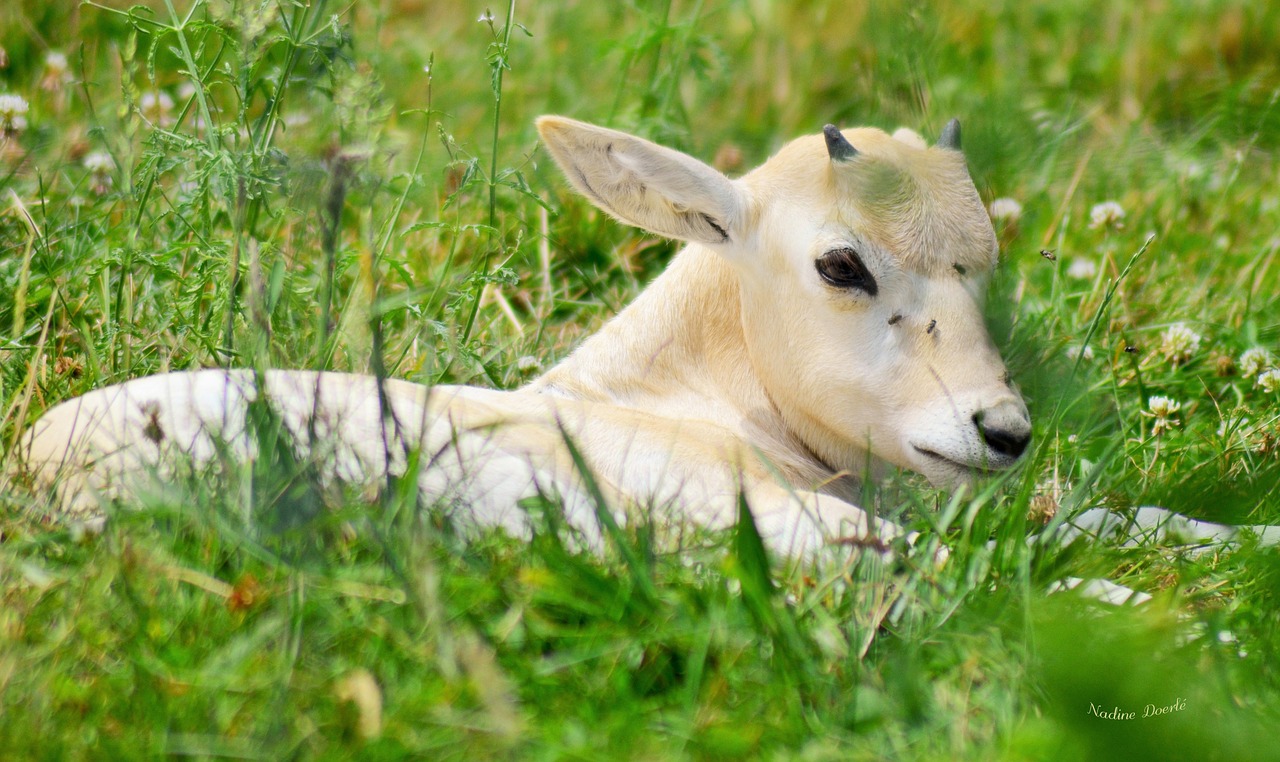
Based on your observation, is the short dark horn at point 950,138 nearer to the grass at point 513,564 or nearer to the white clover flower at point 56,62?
the grass at point 513,564

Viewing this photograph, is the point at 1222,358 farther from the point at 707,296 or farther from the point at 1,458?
the point at 1,458

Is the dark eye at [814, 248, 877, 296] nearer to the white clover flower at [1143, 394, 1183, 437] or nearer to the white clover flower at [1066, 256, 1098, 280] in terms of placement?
the white clover flower at [1143, 394, 1183, 437]

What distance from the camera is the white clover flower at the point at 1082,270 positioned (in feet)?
17.4

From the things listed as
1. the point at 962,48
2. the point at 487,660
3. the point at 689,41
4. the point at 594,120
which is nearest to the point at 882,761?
the point at 487,660

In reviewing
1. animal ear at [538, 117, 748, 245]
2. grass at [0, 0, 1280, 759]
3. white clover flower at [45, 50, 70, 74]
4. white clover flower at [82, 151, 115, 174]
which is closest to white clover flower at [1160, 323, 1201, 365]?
grass at [0, 0, 1280, 759]

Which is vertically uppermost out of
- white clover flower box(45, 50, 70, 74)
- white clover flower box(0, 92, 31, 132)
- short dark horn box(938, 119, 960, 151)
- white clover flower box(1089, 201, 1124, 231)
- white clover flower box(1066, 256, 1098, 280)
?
short dark horn box(938, 119, 960, 151)

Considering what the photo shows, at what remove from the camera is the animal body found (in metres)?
3.10

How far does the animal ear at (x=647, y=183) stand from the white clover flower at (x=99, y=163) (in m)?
2.24

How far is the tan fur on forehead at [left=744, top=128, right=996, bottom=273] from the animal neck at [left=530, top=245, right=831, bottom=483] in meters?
0.44

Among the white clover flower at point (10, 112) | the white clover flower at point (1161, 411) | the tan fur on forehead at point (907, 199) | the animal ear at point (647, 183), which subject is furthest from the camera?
the white clover flower at point (10, 112)

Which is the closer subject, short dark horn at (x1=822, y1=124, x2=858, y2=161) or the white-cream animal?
the white-cream animal

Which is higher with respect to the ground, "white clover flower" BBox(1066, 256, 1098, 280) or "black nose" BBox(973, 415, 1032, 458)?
"white clover flower" BBox(1066, 256, 1098, 280)

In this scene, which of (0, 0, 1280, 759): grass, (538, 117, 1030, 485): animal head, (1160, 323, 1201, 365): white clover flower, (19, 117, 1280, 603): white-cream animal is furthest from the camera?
(1160, 323, 1201, 365): white clover flower

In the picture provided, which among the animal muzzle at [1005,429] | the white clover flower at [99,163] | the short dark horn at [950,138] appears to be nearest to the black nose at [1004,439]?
the animal muzzle at [1005,429]
